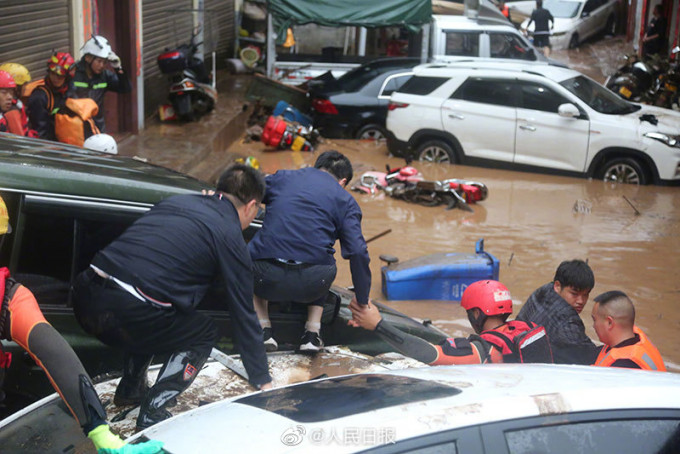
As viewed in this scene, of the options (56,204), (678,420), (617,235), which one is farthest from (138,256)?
(617,235)

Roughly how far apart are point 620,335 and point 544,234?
21.8 ft

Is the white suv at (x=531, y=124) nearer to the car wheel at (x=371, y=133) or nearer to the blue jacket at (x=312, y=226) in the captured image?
the car wheel at (x=371, y=133)

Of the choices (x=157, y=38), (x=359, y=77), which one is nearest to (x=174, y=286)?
(x=359, y=77)

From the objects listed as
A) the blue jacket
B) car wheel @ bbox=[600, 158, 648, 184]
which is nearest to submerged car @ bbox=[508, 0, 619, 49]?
car wheel @ bbox=[600, 158, 648, 184]

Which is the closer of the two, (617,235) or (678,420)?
(678,420)

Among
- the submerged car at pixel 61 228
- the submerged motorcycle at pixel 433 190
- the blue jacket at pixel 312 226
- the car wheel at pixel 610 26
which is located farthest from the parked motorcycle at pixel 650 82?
the submerged car at pixel 61 228

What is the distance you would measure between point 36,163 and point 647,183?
1089 cm

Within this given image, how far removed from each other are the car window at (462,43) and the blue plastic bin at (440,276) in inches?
388

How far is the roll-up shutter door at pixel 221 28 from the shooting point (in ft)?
65.6

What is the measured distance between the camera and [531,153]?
1355 centimetres

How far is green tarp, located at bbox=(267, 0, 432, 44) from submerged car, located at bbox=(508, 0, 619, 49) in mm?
11607

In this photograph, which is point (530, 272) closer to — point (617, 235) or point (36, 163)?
point (617, 235)

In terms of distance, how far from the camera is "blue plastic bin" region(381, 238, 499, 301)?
778 centimetres

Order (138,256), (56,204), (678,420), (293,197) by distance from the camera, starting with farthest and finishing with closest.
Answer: (293,197), (56,204), (138,256), (678,420)
